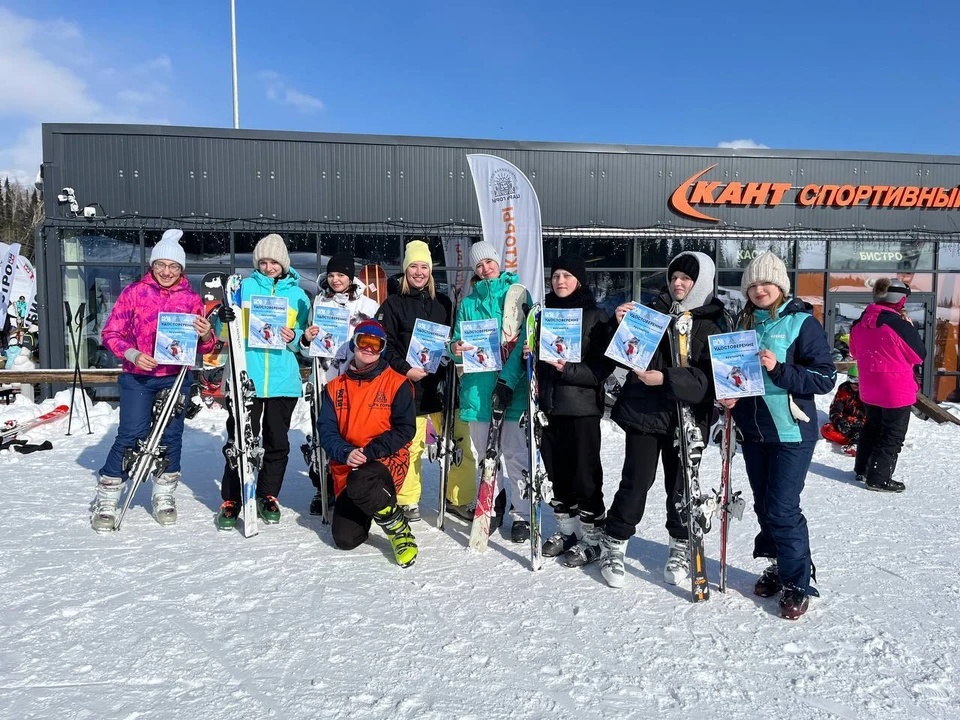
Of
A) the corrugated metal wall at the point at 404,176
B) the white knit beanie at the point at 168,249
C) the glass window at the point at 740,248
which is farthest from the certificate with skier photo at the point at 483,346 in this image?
the glass window at the point at 740,248

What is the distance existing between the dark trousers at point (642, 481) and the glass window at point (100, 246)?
10.3 metres

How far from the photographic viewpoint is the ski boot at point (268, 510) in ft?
14.7

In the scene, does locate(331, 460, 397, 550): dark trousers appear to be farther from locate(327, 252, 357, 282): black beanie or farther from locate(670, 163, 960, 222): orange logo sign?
locate(670, 163, 960, 222): orange logo sign

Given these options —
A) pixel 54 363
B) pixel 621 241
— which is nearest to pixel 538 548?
pixel 621 241

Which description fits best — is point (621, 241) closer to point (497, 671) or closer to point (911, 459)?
point (911, 459)

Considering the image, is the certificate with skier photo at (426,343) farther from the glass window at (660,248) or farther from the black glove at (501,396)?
the glass window at (660,248)

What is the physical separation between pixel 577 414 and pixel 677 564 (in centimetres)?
107

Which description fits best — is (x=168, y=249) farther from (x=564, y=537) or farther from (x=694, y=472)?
(x=694, y=472)

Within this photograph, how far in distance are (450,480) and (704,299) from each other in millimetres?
2468

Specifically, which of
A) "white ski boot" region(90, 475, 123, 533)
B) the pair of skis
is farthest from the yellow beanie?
"white ski boot" region(90, 475, 123, 533)

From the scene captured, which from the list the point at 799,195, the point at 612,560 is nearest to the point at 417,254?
the point at 612,560

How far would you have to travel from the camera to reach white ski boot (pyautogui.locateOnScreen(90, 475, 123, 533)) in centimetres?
424

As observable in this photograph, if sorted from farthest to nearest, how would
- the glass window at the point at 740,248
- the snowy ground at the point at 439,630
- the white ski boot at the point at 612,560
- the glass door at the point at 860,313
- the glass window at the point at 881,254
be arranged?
the glass door at the point at 860,313 → the glass window at the point at 881,254 → the glass window at the point at 740,248 → the white ski boot at the point at 612,560 → the snowy ground at the point at 439,630

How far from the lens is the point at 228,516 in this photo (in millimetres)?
4348
